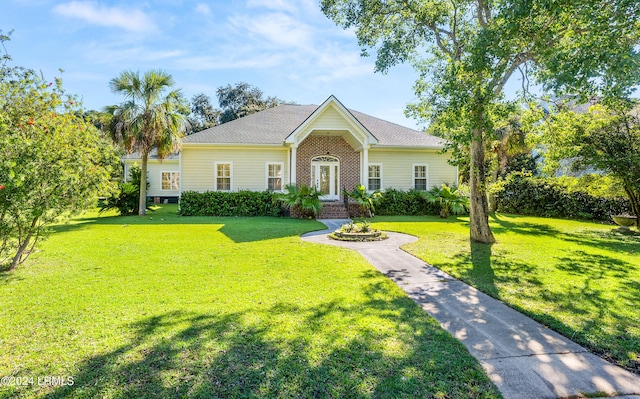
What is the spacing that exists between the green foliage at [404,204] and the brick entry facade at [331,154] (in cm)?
223

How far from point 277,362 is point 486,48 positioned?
6.81 m

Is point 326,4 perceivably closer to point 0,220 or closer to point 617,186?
point 0,220

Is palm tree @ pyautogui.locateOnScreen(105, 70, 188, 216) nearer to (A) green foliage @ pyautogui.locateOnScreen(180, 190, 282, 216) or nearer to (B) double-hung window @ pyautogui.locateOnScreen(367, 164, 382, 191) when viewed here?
(A) green foliage @ pyautogui.locateOnScreen(180, 190, 282, 216)

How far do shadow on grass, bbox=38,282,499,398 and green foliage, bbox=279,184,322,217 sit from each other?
11218 millimetres

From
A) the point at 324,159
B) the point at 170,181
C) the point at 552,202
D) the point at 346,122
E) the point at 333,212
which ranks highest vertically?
the point at 346,122

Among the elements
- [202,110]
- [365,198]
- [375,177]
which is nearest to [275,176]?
[365,198]

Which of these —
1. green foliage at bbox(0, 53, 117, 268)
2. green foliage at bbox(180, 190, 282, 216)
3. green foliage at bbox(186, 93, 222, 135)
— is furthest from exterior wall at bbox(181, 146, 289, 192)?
green foliage at bbox(186, 93, 222, 135)

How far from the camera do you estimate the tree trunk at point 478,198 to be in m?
9.62

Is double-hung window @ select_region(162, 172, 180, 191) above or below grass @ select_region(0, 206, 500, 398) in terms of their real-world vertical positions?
above

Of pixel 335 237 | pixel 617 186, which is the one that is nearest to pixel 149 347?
pixel 335 237

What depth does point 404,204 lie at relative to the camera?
701 inches

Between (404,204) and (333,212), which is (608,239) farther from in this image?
(333,212)

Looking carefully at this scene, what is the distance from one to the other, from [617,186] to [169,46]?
730 inches

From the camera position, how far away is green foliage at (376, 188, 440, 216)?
1750 cm
